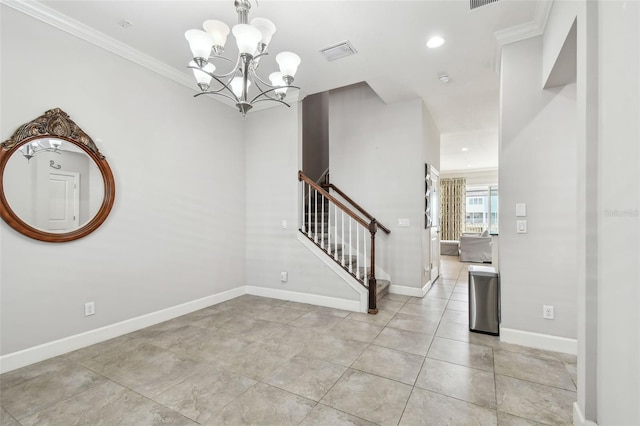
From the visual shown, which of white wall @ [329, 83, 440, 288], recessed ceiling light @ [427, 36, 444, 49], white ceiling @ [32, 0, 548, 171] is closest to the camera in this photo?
white ceiling @ [32, 0, 548, 171]

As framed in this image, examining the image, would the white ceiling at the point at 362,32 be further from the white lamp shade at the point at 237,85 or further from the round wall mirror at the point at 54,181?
the round wall mirror at the point at 54,181

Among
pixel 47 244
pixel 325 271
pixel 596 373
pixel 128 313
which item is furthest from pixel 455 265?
pixel 47 244

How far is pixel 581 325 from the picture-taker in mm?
1578

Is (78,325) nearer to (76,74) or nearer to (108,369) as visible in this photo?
(108,369)

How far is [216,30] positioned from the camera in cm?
201

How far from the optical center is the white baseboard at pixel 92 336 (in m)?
2.28

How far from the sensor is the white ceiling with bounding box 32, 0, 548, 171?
7.82 feet

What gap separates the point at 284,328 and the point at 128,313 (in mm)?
1669

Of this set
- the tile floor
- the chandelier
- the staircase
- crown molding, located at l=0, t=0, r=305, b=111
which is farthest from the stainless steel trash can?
crown molding, located at l=0, t=0, r=305, b=111

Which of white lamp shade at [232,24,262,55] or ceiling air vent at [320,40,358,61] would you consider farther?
ceiling air vent at [320,40,358,61]

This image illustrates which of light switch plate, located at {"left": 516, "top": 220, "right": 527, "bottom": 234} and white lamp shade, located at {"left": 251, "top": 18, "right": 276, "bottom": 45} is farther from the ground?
white lamp shade, located at {"left": 251, "top": 18, "right": 276, "bottom": 45}

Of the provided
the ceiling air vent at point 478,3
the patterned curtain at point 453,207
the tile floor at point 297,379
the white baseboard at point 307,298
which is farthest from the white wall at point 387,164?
the patterned curtain at point 453,207

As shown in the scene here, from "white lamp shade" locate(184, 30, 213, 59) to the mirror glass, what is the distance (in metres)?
1.66

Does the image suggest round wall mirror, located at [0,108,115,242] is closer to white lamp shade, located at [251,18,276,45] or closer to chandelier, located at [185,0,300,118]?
chandelier, located at [185,0,300,118]
